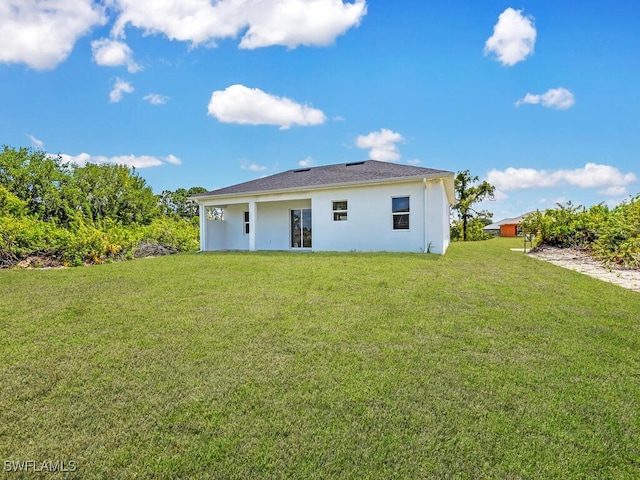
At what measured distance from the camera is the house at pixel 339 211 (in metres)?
12.3

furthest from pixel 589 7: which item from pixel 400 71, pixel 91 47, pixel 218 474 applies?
pixel 91 47

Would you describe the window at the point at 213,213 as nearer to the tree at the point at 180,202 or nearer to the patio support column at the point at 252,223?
the patio support column at the point at 252,223

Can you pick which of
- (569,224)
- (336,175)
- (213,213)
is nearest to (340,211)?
(336,175)

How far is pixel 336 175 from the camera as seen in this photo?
48.3 ft

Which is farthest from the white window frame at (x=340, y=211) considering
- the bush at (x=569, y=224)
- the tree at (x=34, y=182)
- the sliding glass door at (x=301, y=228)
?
the tree at (x=34, y=182)

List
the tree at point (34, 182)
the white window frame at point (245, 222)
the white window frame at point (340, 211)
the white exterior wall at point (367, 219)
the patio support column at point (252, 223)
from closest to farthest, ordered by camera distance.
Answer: the white exterior wall at point (367, 219) < the white window frame at point (340, 211) < the patio support column at point (252, 223) < the white window frame at point (245, 222) < the tree at point (34, 182)

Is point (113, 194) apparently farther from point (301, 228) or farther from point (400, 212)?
point (400, 212)

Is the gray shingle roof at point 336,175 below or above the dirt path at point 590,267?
above

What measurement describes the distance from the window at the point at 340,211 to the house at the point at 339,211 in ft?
0.14

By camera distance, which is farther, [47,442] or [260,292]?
[260,292]

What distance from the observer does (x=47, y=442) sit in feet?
8.18

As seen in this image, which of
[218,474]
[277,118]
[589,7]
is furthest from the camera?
[277,118]

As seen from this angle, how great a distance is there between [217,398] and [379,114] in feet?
54.4

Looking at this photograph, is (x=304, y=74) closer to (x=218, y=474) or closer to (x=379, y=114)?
(x=379, y=114)
